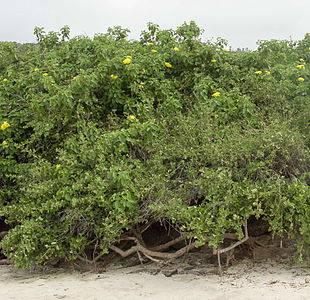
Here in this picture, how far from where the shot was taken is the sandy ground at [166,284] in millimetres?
3846

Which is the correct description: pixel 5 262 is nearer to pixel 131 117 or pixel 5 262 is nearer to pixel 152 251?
pixel 152 251

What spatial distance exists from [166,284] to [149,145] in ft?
4.83

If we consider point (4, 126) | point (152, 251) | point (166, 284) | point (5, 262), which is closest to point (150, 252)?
point (152, 251)

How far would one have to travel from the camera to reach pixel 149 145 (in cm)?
507

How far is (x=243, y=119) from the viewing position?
557 cm

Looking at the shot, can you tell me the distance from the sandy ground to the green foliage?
0.87 ft

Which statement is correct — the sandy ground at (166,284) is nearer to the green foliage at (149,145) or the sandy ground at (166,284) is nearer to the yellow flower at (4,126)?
the green foliage at (149,145)

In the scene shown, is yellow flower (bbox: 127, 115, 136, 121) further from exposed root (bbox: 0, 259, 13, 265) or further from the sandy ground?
exposed root (bbox: 0, 259, 13, 265)

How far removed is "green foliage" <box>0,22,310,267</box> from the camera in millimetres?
4289

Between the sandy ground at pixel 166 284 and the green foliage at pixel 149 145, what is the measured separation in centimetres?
26

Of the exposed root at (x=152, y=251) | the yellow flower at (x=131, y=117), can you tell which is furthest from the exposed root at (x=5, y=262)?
the yellow flower at (x=131, y=117)

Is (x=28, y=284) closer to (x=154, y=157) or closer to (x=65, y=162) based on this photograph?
(x=65, y=162)

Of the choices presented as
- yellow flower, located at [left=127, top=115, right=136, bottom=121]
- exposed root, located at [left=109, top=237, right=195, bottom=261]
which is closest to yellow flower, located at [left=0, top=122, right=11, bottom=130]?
yellow flower, located at [left=127, top=115, right=136, bottom=121]

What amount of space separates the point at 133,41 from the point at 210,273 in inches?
172
